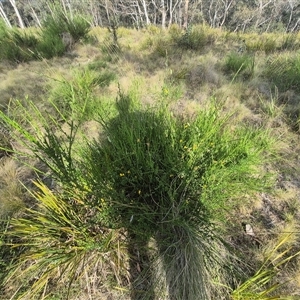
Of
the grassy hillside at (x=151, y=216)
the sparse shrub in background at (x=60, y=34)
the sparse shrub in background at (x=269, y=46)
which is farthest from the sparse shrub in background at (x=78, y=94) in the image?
the sparse shrub in background at (x=269, y=46)

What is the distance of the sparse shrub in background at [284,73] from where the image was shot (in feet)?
8.70

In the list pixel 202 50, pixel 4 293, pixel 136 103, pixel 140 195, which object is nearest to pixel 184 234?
pixel 140 195

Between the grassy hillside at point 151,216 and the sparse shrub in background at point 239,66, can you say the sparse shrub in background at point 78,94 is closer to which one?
the grassy hillside at point 151,216

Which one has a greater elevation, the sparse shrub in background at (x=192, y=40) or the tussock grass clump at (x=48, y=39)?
the tussock grass clump at (x=48, y=39)

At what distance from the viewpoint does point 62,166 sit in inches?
35.1

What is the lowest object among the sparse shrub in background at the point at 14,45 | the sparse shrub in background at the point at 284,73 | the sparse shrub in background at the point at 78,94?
the sparse shrub in background at the point at 284,73

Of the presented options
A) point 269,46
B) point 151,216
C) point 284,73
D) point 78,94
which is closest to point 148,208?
point 151,216

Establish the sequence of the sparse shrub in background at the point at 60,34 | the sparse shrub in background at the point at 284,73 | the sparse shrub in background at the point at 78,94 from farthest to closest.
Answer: the sparse shrub in background at the point at 60,34, the sparse shrub in background at the point at 284,73, the sparse shrub in background at the point at 78,94

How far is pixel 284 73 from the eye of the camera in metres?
2.89

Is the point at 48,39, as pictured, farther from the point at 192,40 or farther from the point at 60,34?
the point at 192,40

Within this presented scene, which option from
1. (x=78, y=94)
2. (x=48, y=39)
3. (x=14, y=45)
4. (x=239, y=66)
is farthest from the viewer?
(x=48, y=39)

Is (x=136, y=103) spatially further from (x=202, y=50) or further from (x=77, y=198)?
(x=202, y=50)

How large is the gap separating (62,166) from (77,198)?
0.34 m

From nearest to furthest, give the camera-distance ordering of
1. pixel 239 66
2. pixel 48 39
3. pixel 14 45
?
pixel 239 66 → pixel 14 45 → pixel 48 39
